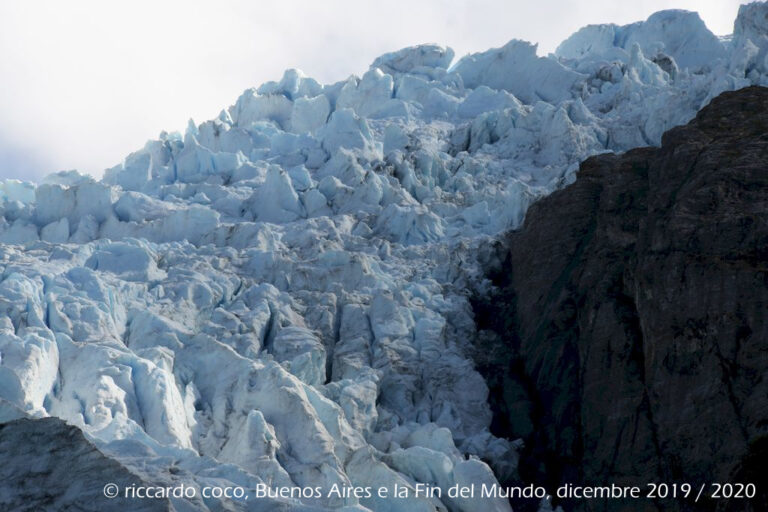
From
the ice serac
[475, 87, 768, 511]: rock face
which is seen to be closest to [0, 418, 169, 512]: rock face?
[475, 87, 768, 511]: rock face

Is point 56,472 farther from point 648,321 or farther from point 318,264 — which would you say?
point 318,264

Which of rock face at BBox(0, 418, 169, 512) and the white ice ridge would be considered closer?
rock face at BBox(0, 418, 169, 512)

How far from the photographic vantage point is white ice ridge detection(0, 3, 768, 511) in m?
19.3

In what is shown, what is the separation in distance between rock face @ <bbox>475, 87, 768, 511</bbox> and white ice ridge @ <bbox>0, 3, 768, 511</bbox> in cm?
147

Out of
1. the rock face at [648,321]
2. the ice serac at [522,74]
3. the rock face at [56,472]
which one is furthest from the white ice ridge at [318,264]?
the rock face at [648,321]

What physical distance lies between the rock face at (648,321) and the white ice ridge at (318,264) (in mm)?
1469

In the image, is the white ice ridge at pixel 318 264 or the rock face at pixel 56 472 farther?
the white ice ridge at pixel 318 264

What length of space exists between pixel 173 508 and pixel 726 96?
1937cm

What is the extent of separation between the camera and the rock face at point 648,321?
17.9 metres

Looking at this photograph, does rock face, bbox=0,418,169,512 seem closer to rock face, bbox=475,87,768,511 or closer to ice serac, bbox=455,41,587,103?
rock face, bbox=475,87,768,511

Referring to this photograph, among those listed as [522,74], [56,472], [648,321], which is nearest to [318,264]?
[648,321]

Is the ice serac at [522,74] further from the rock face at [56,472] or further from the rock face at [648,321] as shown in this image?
the rock face at [56,472]

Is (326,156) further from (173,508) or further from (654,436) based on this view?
(173,508)

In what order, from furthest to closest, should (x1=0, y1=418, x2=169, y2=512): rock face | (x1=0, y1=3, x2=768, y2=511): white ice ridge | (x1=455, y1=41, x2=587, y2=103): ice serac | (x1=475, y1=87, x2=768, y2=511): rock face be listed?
1. (x1=455, y1=41, x2=587, y2=103): ice serac
2. (x1=0, y1=3, x2=768, y2=511): white ice ridge
3. (x1=475, y1=87, x2=768, y2=511): rock face
4. (x1=0, y1=418, x2=169, y2=512): rock face
